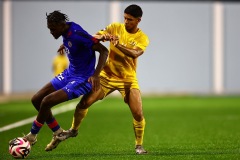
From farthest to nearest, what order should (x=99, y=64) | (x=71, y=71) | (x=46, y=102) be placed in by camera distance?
(x=71, y=71), (x=99, y=64), (x=46, y=102)

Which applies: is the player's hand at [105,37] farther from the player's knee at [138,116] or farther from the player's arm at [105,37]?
the player's knee at [138,116]

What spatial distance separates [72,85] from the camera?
10.2m

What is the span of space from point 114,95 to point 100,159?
2280 cm

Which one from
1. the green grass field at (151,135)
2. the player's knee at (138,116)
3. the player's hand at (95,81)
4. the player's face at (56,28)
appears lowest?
the green grass field at (151,135)

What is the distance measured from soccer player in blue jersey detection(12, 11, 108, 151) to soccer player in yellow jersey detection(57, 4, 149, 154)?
369 millimetres

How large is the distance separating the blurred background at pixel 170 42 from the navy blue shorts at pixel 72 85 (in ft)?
75.4

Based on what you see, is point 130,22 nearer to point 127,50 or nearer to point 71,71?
point 127,50

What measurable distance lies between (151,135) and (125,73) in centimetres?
345

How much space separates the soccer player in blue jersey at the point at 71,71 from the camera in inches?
394

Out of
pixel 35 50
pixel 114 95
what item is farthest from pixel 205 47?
pixel 35 50

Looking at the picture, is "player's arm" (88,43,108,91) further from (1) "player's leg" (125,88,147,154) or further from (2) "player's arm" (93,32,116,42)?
(1) "player's leg" (125,88,147,154)

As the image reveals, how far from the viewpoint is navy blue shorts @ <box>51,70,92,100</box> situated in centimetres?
1020

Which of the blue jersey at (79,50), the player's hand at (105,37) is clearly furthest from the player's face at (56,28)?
the player's hand at (105,37)

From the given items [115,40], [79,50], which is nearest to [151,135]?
[79,50]
